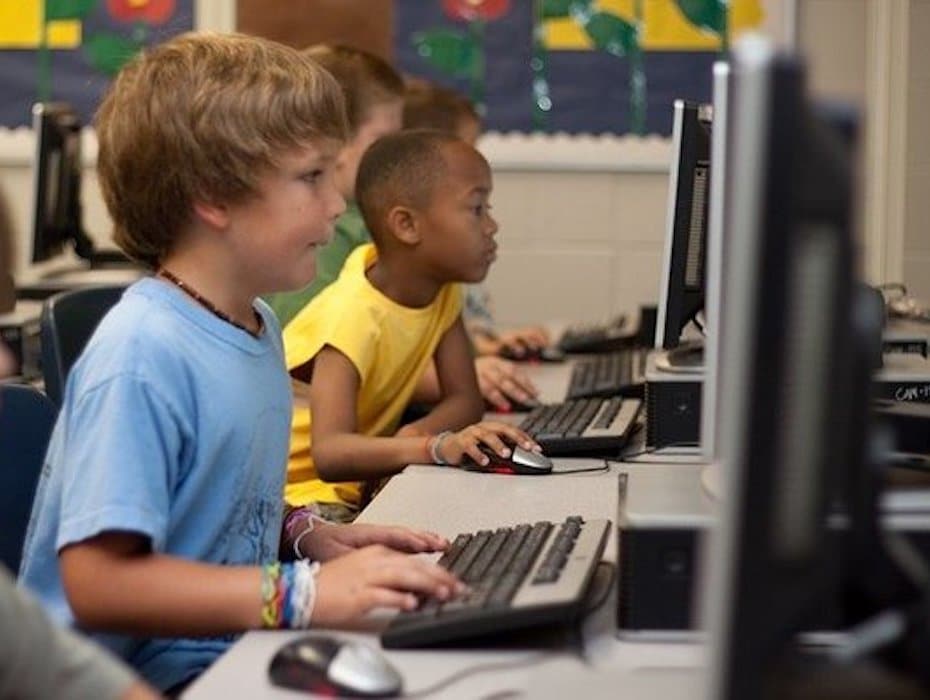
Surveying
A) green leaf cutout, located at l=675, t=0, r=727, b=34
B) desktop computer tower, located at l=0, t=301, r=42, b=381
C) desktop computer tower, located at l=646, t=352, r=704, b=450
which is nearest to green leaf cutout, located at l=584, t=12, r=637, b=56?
green leaf cutout, located at l=675, t=0, r=727, b=34

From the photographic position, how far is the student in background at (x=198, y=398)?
5.43ft

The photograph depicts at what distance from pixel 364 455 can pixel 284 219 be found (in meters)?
0.75

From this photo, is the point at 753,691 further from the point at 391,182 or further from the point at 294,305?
the point at 294,305

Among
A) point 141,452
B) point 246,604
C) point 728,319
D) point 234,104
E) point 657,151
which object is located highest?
point 657,151

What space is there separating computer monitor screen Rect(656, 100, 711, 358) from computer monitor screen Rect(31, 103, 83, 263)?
243 centimetres

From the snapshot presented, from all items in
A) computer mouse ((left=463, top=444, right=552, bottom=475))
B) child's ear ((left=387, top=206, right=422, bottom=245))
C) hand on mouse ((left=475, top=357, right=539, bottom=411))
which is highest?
child's ear ((left=387, top=206, right=422, bottom=245))

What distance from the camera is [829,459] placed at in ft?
3.68

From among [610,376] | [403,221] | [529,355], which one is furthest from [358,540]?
[529,355]

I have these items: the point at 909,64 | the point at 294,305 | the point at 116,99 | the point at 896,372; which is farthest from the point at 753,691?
the point at 909,64

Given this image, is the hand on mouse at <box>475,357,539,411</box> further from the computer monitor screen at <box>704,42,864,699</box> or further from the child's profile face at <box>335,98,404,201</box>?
the computer monitor screen at <box>704,42,864,699</box>

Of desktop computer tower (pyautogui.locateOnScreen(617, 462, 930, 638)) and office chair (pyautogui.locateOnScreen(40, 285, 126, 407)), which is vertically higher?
office chair (pyautogui.locateOnScreen(40, 285, 126, 407))

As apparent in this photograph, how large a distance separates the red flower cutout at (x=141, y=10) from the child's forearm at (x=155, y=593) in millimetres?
→ 3749

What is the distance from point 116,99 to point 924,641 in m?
1.05

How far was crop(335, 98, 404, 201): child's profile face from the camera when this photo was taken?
3590 millimetres
